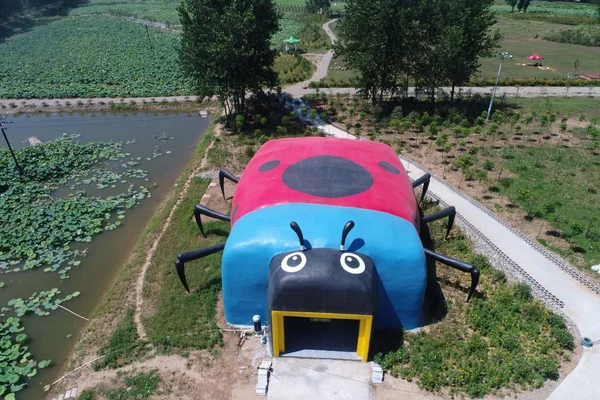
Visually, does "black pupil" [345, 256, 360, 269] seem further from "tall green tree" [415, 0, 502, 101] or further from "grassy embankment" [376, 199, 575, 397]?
"tall green tree" [415, 0, 502, 101]

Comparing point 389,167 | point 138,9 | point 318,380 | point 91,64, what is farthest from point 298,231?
point 138,9

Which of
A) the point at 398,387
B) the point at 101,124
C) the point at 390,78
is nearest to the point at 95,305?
the point at 398,387

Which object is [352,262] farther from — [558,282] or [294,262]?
[558,282]

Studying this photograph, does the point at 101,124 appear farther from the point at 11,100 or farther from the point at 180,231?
the point at 180,231

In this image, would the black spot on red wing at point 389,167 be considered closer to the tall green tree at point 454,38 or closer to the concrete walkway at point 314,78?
the tall green tree at point 454,38

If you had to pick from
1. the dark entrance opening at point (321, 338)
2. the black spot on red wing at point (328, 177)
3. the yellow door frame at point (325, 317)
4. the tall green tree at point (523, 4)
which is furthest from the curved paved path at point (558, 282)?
the tall green tree at point (523, 4)
